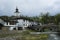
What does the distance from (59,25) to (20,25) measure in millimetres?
18267

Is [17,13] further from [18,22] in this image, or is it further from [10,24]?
[10,24]

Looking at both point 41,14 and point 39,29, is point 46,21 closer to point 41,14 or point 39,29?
point 41,14

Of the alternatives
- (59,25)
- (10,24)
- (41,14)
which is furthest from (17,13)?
(59,25)

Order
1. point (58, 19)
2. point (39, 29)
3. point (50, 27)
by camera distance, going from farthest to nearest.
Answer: point (58, 19)
point (50, 27)
point (39, 29)

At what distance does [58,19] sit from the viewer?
290 ft

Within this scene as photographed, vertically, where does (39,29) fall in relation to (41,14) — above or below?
below

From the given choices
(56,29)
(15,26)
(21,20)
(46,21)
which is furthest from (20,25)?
(46,21)

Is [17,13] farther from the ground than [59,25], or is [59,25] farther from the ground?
[17,13]

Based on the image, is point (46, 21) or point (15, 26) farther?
point (46, 21)

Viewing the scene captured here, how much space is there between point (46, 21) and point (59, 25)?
18.2 metres

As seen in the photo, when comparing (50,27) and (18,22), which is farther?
(18,22)

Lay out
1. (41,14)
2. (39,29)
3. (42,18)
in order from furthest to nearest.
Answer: (41,14) → (42,18) → (39,29)

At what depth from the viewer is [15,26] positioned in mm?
82812

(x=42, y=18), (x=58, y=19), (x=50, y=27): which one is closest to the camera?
(x=50, y=27)
